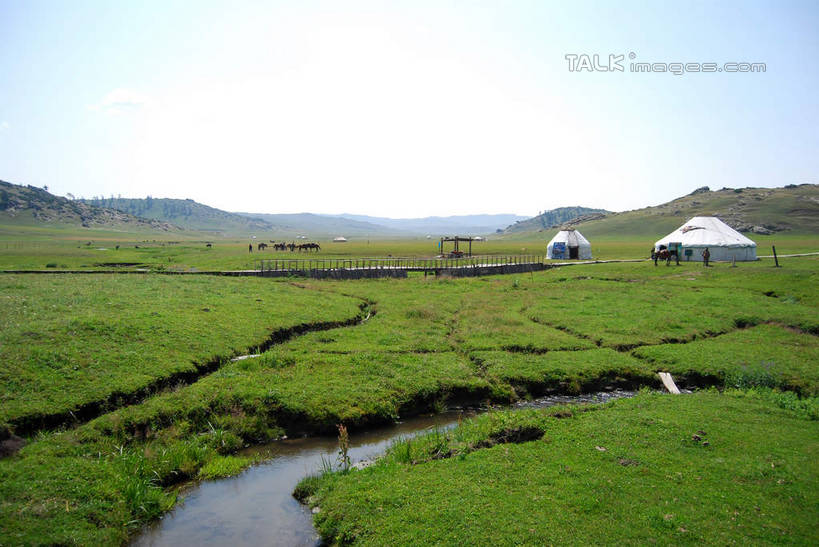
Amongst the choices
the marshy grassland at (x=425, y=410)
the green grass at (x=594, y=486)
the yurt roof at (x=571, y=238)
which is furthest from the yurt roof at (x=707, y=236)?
the green grass at (x=594, y=486)

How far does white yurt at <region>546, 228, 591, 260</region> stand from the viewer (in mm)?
79562

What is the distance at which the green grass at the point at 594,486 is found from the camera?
356 inches

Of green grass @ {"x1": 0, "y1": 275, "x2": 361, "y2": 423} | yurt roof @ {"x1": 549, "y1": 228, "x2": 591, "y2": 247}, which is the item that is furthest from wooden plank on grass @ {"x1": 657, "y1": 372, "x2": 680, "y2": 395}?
yurt roof @ {"x1": 549, "y1": 228, "x2": 591, "y2": 247}

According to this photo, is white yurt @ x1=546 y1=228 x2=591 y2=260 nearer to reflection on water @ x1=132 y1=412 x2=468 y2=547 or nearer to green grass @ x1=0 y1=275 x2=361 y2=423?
green grass @ x1=0 y1=275 x2=361 y2=423

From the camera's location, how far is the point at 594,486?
34.6ft

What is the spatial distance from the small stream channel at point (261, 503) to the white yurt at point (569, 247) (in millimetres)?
69398

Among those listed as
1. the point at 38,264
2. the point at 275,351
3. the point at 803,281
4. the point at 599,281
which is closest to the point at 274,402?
the point at 275,351

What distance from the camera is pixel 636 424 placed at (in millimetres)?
14023

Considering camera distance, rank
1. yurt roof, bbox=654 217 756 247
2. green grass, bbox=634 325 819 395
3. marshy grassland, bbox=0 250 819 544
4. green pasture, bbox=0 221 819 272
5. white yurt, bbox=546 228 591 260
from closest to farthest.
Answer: marshy grassland, bbox=0 250 819 544 < green grass, bbox=634 325 819 395 < green pasture, bbox=0 221 819 272 < yurt roof, bbox=654 217 756 247 < white yurt, bbox=546 228 591 260

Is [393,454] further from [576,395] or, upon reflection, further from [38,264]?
[38,264]

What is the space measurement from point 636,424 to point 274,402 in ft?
38.2

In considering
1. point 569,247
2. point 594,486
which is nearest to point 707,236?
Answer: point 569,247

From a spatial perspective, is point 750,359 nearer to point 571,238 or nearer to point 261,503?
point 261,503

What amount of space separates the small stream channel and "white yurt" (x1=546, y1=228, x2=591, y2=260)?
228 feet
